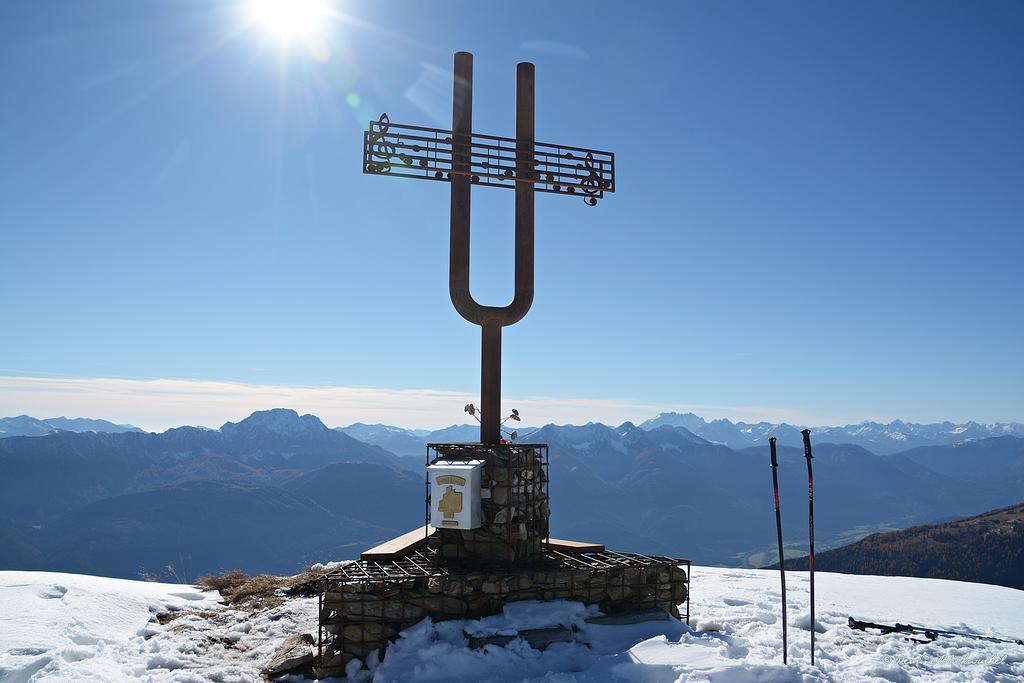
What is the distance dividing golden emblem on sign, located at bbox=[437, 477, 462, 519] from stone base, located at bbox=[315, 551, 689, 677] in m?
1.40

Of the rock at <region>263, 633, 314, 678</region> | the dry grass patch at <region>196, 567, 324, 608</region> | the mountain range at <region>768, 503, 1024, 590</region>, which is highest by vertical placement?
the rock at <region>263, 633, 314, 678</region>

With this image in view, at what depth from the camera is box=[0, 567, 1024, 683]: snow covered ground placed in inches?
527

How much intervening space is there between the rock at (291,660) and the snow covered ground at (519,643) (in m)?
0.37

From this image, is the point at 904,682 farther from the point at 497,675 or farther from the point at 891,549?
the point at 891,549

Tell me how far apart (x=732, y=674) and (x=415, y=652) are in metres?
6.60

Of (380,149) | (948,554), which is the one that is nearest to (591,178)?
Answer: (380,149)

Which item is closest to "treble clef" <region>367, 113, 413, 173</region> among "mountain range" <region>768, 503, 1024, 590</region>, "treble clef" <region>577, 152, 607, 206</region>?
"treble clef" <region>577, 152, 607, 206</region>

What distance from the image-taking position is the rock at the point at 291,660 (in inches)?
574

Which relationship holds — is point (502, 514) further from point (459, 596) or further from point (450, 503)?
point (459, 596)

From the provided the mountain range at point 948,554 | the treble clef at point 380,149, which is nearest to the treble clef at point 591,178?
the treble clef at point 380,149

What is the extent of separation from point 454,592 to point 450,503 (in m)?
2.23

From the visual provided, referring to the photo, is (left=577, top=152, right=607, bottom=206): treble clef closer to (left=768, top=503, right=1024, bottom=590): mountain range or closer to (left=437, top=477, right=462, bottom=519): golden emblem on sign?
(left=437, top=477, right=462, bottom=519): golden emblem on sign

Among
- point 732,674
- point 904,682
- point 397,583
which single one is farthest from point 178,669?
point 904,682

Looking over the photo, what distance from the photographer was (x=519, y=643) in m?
14.5
